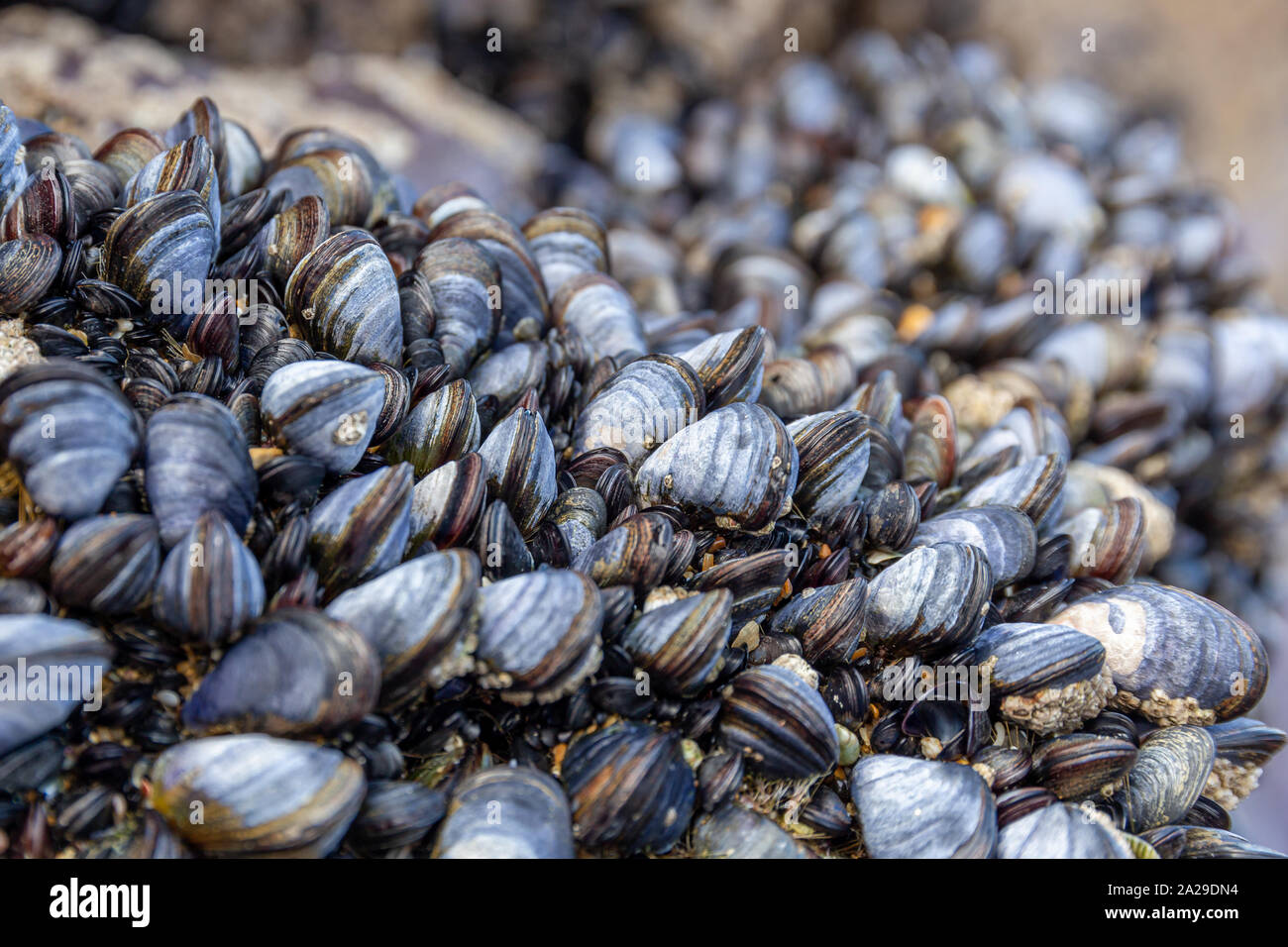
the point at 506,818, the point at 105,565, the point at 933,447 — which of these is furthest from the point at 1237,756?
the point at 105,565

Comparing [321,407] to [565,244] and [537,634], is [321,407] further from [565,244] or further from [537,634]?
[565,244]

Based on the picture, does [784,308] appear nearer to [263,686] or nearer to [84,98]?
[263,686]

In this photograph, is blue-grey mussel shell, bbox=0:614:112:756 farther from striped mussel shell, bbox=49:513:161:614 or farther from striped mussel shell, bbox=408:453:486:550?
striped mussel shell, bbox=408:453:486:550

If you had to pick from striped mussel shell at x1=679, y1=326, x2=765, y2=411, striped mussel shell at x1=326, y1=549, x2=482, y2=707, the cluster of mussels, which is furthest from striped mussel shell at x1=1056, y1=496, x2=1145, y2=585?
striped mussel shell at x1=326, y1=549, x2=482, y2=707

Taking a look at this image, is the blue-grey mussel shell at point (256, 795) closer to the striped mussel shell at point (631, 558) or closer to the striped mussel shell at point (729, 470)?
the striped mussel shell at point (631, 558)

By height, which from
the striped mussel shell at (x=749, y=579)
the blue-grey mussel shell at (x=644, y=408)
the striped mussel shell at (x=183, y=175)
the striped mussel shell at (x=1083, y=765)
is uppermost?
the striped mussel shell at (x=183, y=175)

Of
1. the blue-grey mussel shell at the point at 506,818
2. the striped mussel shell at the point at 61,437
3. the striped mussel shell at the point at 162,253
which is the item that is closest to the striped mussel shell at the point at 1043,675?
the blue-grey mussel shell at the point at 506,818
